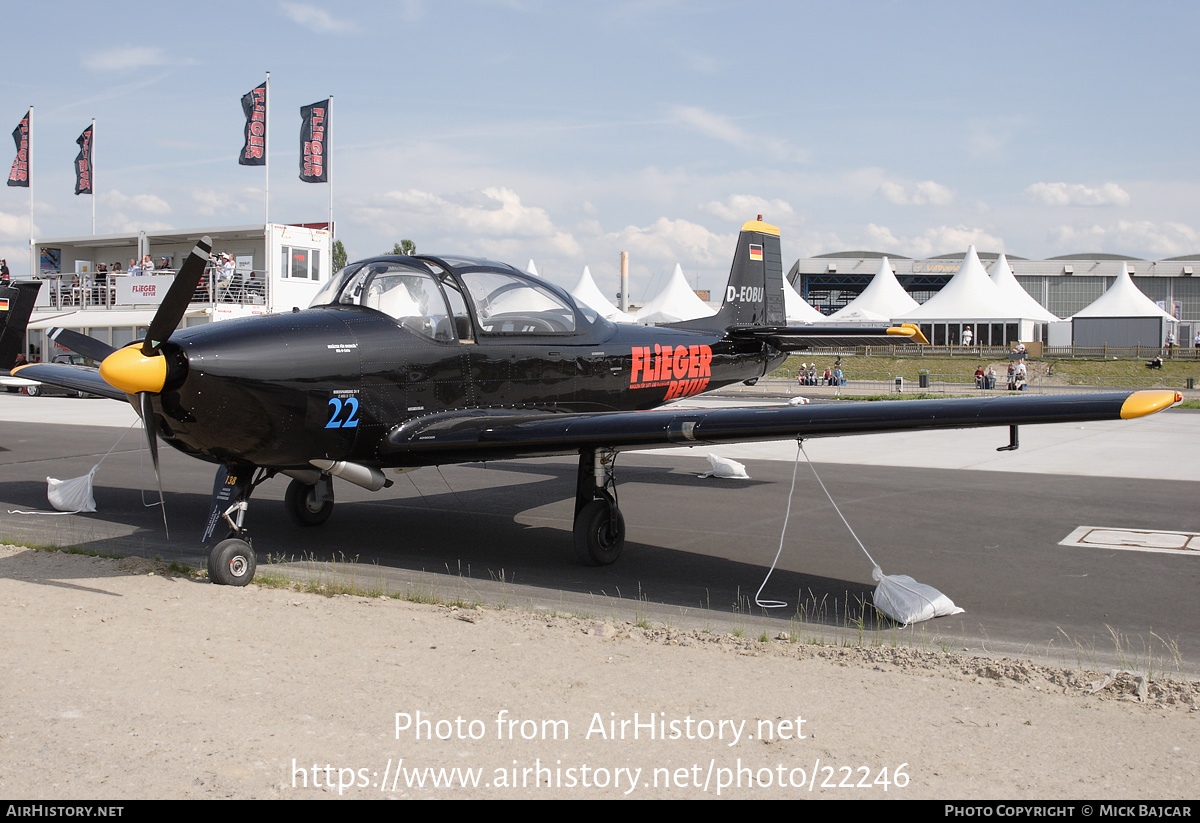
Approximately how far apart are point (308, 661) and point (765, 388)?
32.9 m

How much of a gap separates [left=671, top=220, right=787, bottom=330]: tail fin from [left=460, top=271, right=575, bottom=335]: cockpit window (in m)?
4.52

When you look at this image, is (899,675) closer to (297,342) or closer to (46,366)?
(297,342)

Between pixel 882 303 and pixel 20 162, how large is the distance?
42.7 m

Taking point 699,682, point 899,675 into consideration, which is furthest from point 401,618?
point 899,675

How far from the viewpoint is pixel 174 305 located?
19.0 ft

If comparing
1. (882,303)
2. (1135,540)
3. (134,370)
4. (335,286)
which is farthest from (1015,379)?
(134,370)

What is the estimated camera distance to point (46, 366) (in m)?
10.1

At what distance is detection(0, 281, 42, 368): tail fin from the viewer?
45.9ft

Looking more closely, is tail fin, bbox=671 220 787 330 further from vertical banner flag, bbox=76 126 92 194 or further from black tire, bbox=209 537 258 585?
vertical banner flag, bbox=76 126 92 194

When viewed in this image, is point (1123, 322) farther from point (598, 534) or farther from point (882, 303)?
point (598, 534)

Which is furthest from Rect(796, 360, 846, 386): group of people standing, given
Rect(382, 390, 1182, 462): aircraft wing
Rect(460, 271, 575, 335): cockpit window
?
Rect(382, 390, 1182, 462): aircraft wing

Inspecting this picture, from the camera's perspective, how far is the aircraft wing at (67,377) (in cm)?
904

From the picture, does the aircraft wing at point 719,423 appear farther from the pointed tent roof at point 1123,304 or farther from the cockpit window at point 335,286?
the pointed tent roof at point 1123,304

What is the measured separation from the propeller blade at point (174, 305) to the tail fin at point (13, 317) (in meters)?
10.2
